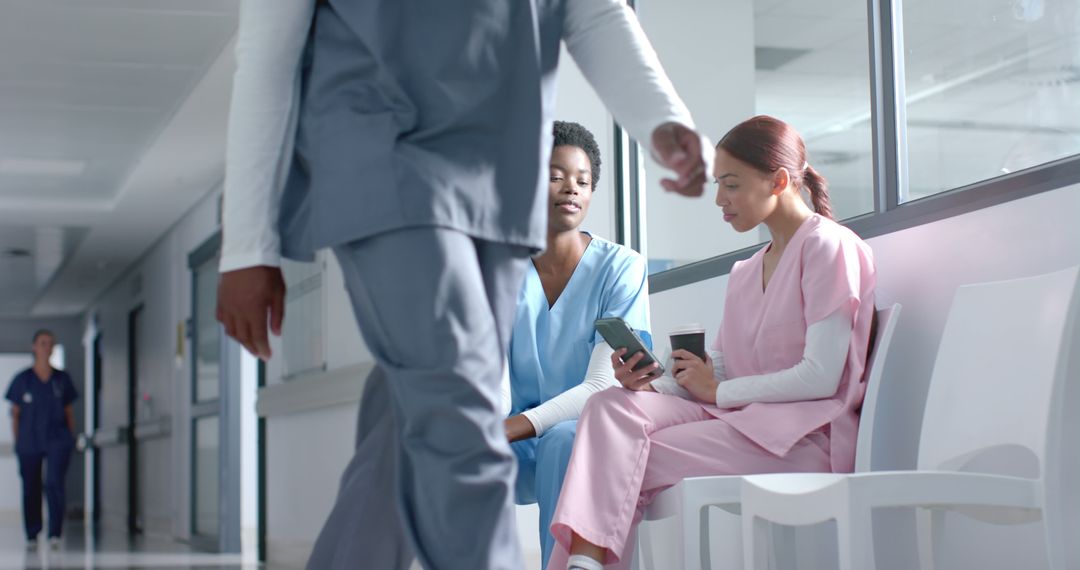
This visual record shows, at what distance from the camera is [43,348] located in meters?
10.7

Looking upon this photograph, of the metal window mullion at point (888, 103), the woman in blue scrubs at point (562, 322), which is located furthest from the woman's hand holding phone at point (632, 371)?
the metal window mullion at point (888, 103)

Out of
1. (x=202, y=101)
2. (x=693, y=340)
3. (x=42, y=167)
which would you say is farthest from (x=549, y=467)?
(x=42, y=167)

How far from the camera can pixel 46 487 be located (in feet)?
35.0

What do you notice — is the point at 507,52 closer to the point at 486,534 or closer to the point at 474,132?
the point at 474,132

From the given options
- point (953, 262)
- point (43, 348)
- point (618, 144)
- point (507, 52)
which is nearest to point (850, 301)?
point (953, 262)

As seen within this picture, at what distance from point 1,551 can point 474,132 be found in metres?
8.45

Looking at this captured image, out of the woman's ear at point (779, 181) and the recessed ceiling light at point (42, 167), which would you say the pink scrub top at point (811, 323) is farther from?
the recessed ceiling light at point (42, 167)

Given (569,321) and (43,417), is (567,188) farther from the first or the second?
(43,417)

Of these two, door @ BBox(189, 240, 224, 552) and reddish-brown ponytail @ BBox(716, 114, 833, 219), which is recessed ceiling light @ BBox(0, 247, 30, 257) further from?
reddish-brown ponytail @ BBox(716, 114, 833, 219)

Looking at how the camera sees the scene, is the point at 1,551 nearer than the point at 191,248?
Yes

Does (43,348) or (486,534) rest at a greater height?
(43,348)

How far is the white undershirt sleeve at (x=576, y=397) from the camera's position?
262cm

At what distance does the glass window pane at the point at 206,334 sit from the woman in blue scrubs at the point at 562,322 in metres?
6.22

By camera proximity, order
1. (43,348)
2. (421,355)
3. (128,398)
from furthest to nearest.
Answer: (128,398), (43,348), (421,355)
